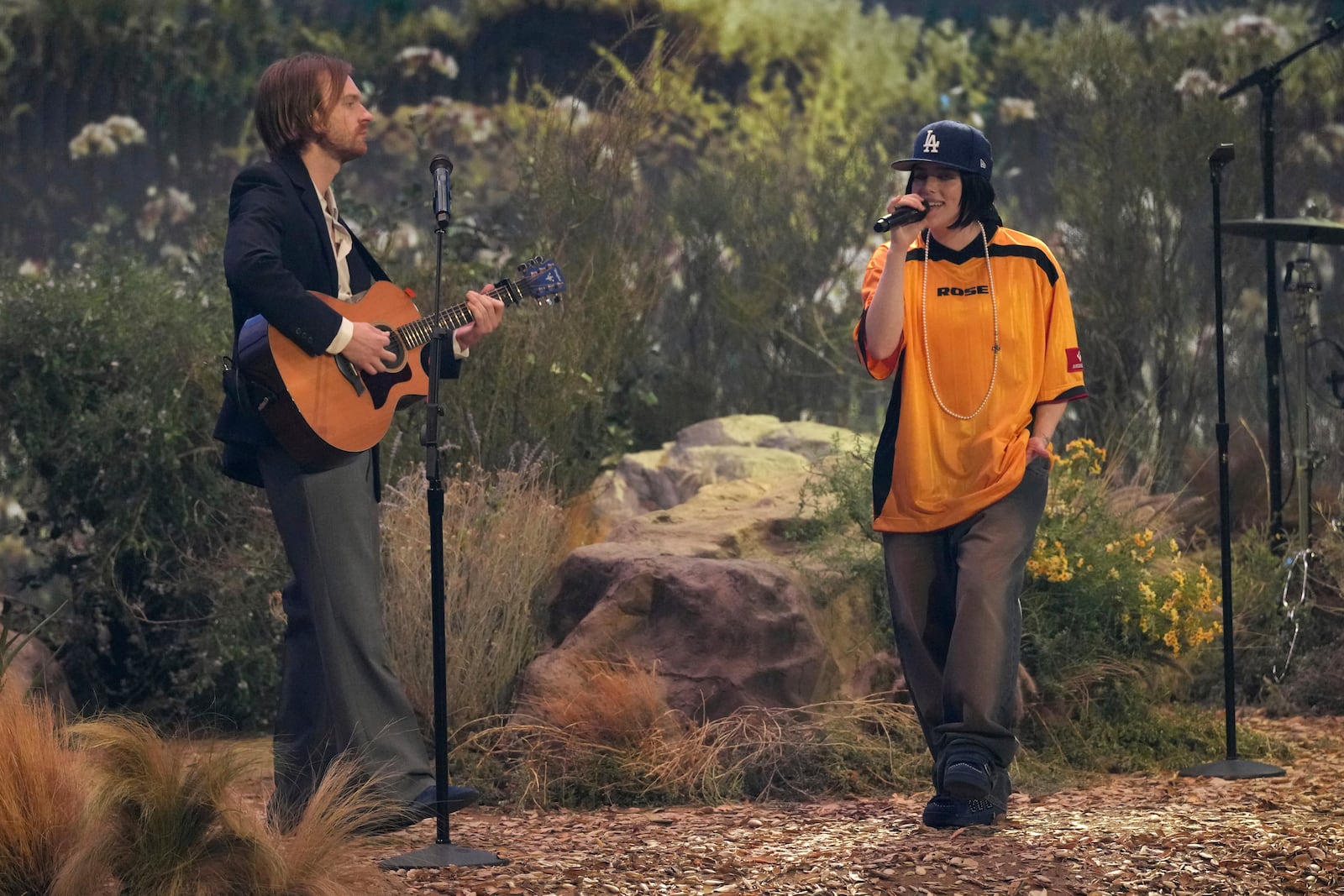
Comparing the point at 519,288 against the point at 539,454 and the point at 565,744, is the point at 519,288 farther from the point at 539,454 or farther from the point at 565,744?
the point at 539,454

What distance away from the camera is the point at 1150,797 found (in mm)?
4785

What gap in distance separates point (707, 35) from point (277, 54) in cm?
300

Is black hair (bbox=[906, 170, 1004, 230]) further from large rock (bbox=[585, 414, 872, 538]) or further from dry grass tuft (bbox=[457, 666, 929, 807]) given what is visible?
large rock (bbox=[585, 414, 872, 538])

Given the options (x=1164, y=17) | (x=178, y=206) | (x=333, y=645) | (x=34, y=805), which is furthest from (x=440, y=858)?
(x=1164, y=17)

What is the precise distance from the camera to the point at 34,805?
127 inches

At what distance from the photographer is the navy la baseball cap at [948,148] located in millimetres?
4277

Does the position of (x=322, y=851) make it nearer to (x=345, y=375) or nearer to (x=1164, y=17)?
(x=345, y=375)

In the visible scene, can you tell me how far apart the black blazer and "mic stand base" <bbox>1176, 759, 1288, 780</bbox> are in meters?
3.01

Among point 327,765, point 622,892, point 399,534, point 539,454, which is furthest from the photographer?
point 539,454

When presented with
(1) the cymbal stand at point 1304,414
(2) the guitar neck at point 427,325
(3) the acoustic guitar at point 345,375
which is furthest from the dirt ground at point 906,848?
(1) the cymbal stand at point 1304,414

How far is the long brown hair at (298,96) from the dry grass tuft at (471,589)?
207 cm

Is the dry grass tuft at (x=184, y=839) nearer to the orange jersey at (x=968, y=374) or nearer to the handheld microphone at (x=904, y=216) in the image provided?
the orange jersey at (x=968, y=374)

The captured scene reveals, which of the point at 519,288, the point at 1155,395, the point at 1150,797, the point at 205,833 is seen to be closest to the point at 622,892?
the point at 205,833

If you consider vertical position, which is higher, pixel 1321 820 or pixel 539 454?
pixel 539 454
